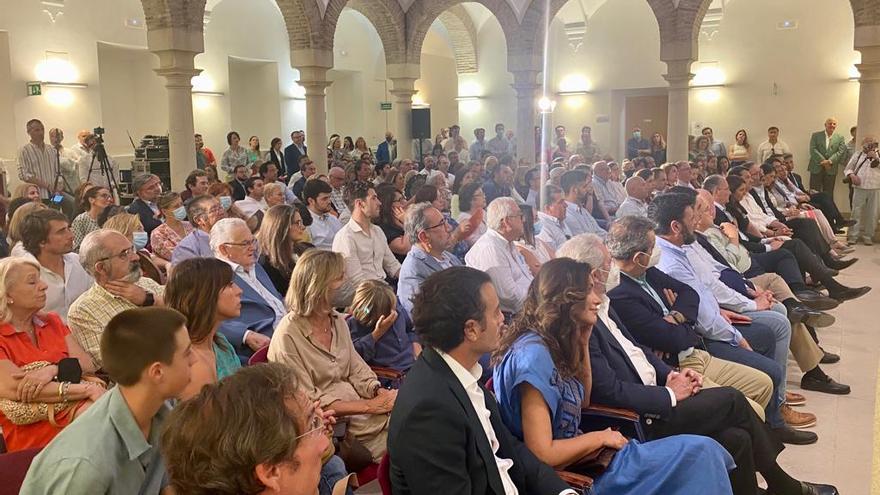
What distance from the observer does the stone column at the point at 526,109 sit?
14.0m

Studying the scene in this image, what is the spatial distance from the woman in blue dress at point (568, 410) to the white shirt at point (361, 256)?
2229 millimetres

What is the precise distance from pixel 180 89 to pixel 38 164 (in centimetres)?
199

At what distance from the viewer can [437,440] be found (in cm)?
203

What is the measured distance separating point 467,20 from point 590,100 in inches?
148

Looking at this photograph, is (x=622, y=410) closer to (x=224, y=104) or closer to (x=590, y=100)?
(x=224, y=104)

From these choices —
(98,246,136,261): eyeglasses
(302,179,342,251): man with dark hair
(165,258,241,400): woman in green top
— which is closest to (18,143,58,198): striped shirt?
(302,179,342,251): man with dark hair

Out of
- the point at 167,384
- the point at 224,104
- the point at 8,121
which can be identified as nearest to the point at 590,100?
the point at 224,104

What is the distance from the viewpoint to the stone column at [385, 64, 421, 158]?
47.4ft

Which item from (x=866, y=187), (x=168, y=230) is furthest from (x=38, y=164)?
(x=866, y=187)

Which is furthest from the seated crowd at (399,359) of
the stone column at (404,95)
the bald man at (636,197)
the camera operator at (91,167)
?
the stone column at (404,95)

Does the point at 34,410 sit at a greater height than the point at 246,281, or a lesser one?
lesser

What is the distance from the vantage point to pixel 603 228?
25.8ft

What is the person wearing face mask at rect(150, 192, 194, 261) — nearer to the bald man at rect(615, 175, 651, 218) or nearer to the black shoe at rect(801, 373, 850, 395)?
the bald man at rect(615, 175, 651, 218)

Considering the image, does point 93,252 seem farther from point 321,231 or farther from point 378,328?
point 321,231
